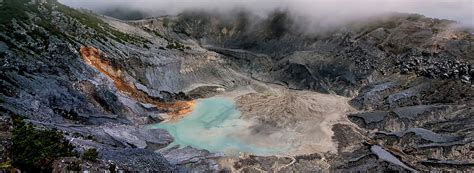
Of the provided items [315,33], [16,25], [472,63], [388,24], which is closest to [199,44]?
[315,33]

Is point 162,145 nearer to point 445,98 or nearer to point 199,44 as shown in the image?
point 445,98

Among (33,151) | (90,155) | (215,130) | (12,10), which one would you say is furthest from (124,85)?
(33,151)

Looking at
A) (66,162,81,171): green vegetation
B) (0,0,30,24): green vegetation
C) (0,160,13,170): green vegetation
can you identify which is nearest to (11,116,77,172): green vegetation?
(66,162,81,171): green vegetation

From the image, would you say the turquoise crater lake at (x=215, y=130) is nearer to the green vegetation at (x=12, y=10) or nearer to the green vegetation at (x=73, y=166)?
the green vegetation at (x=12, y=10)

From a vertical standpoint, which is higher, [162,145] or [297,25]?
[297,25]

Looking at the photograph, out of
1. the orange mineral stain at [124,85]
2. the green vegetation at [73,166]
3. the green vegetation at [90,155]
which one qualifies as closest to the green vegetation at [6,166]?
the green vegetation at [73,166]

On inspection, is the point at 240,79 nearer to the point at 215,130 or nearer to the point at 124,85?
the point at 124,85
